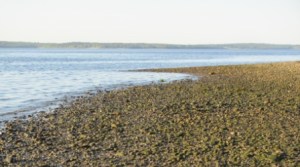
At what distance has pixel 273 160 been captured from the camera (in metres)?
12.5

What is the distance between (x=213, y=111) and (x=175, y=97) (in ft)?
20.3

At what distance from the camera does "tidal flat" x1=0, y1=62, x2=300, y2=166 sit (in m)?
12.8

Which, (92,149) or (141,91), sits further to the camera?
(141,91)

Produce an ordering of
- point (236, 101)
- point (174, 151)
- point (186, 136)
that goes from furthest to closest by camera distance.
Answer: point (236, 101) → point (186, 136) → point (174, 151)

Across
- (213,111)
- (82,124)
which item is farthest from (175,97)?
(82,124)

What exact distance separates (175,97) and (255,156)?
13971 mm

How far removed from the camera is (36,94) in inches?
1212

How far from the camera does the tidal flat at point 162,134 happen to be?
12766 mm

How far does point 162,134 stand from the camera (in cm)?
1596

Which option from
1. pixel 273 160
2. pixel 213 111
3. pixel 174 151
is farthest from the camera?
pixel 213 111

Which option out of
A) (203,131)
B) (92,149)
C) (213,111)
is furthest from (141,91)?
(92,149)

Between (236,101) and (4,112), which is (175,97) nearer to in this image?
(236,101)

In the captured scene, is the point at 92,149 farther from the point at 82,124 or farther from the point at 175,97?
the point at 175,97

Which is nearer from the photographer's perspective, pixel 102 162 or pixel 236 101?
pixel 102 162
